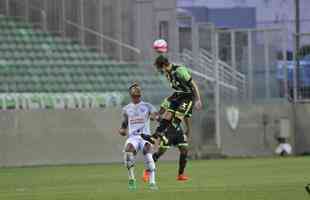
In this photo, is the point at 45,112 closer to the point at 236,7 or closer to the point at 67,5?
the point at 67,5

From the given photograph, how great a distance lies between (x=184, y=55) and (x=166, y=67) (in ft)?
45.6

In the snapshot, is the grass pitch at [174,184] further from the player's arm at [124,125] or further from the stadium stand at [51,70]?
the stadium stand at [51,70]

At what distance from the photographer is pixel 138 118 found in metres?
15.7

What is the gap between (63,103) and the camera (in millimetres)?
28219

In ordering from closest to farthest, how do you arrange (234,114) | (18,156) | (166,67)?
(166,67)
(18,156)
(234,114)

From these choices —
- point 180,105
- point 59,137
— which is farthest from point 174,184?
point 59,137

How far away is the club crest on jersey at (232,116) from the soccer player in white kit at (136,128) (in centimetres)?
1483

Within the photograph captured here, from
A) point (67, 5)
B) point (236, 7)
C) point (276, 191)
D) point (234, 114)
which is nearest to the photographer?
point (276, 191)

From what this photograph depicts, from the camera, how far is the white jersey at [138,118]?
51.4 feet

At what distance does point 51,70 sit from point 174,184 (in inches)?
544

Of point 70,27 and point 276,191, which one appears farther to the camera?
point 70,27

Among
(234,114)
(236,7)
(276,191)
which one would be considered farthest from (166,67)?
(236,7)

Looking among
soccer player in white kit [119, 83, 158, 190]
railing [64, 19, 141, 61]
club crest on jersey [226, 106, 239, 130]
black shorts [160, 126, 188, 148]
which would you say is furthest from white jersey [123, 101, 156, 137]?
railing [64, 19, 141, 61]

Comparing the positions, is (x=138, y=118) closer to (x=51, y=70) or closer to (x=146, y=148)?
(x=146, y=148)
